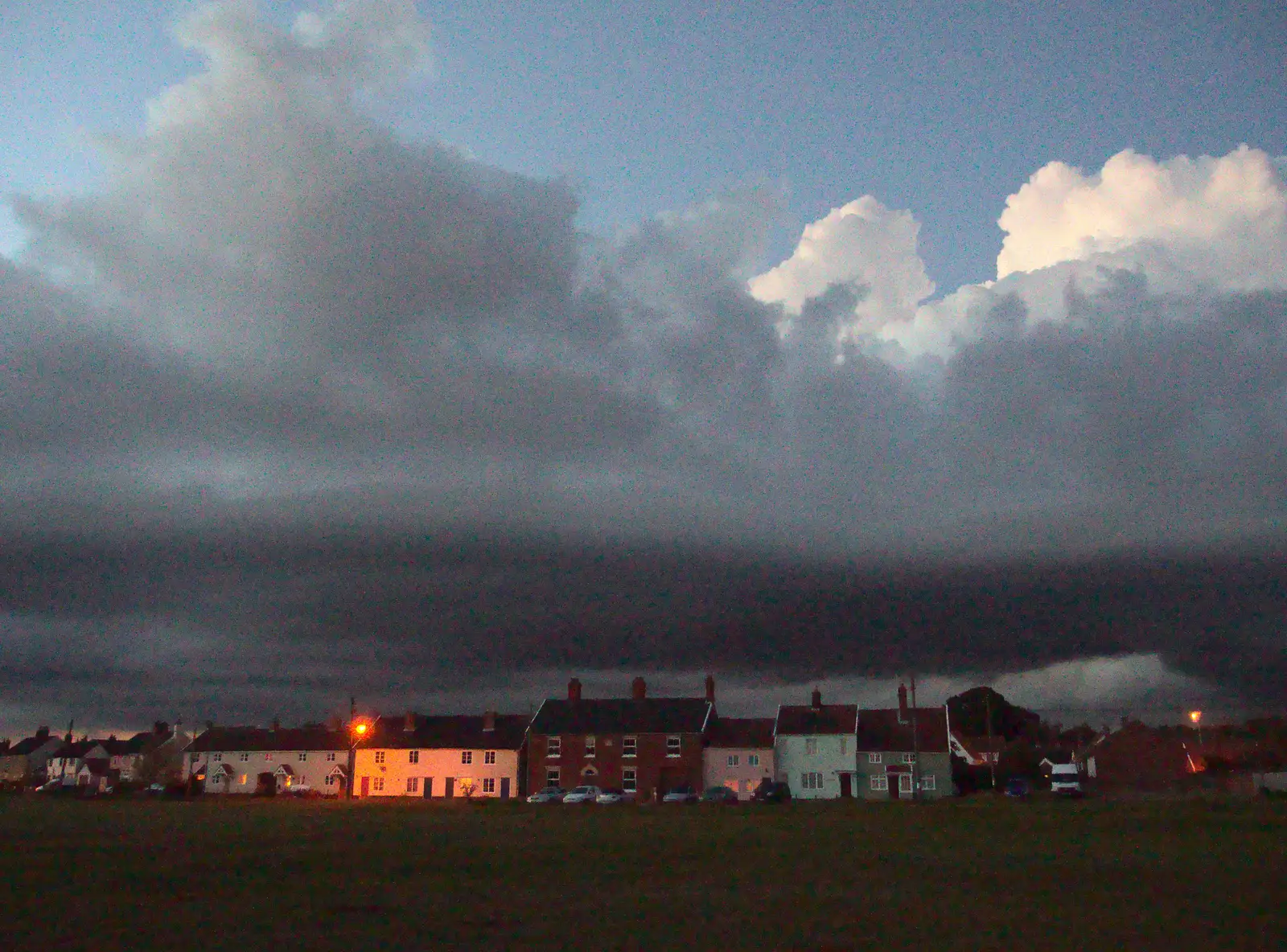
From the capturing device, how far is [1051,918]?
2111 cm

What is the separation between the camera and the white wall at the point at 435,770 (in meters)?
104

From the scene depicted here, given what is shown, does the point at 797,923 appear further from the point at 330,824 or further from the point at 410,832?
the point at 330,824

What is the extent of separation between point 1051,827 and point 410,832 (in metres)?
24.7

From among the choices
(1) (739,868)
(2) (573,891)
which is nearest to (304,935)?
(2) (573,891)

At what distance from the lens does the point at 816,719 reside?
10044cm

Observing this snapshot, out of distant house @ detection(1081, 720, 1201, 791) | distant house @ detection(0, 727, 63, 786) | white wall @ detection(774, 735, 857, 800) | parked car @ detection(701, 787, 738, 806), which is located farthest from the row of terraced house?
distant house @ detection(0, 727, 63, 786)

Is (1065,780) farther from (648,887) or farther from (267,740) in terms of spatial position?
(267,740)

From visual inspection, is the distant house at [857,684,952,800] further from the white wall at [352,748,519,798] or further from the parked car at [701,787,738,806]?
the white wall at [352,748,519,798]

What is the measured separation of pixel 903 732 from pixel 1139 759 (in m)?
37.8

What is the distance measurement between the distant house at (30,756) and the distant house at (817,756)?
130 m

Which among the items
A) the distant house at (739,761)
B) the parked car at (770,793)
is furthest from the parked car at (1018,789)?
the distant house at (739,761)

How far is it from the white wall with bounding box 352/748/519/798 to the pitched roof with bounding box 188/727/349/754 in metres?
17.5

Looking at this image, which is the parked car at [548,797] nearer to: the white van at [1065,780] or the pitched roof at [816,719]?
the pitched roof at [816,719]

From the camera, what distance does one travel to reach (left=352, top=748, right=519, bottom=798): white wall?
342 ft
